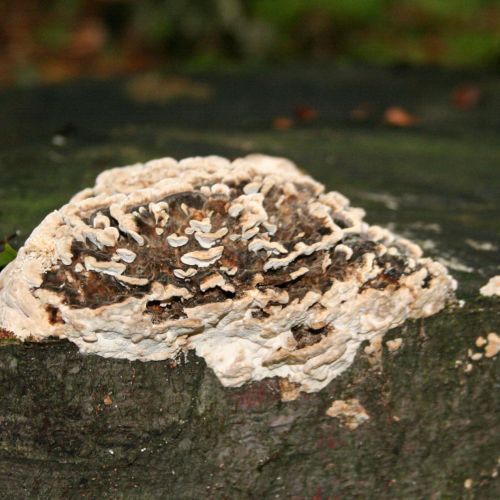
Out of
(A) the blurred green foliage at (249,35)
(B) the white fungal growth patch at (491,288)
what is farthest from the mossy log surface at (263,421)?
(A) the blurred green foliage at (249,35)

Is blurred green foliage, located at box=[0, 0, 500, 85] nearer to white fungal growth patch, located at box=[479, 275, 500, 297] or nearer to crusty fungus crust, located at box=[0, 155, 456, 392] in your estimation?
white fungal growth patch, located at box=[479, 275, 500, 297]

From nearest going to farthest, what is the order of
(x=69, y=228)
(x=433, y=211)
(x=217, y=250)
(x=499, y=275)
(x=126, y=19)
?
(x=217, y=250), (x=69, y=228), (x=499, y=275), (x=433, y=211), (x=126, y=19)

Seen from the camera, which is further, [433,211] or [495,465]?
[433,211]

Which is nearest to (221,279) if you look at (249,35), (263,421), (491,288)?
(263,421)

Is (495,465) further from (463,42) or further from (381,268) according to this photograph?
(463,42)

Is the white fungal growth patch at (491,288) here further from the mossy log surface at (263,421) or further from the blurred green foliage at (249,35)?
the blurred green foliage at (249,35)

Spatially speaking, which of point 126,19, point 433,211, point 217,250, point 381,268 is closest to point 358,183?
point 433,211

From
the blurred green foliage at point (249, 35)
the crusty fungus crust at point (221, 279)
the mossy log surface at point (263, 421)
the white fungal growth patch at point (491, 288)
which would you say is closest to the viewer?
the crusty fungus crust at point (221, 279)
